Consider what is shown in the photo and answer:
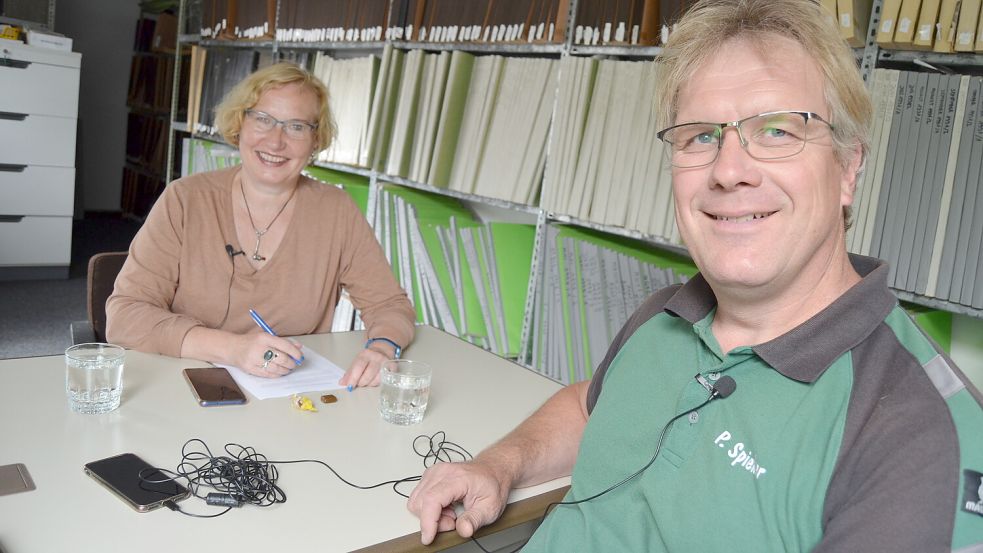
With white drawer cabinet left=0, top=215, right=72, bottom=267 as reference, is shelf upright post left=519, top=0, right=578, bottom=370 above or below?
above

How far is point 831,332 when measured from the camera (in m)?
0.95

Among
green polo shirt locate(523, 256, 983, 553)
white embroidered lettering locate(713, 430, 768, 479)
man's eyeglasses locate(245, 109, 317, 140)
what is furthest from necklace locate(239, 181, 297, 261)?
white embroidered lettering locate(713, 430, 768, 479)

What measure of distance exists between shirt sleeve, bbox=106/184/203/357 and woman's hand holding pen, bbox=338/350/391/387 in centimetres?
38

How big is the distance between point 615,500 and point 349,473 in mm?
414

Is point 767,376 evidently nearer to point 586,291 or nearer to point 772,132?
point 772,132

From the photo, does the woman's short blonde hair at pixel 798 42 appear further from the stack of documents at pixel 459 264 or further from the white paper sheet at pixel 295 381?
the stack of documents at pixel 459 264

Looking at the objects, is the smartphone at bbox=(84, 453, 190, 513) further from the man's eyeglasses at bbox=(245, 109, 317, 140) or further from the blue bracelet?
the man's eyeglasses at bbox=(245, 109, 317, 140)

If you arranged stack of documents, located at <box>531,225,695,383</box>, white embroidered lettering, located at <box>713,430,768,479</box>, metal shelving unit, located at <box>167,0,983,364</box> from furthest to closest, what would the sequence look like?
stack of documents, located at <box>531,225,695,383</box>, metal shelving unit, located at <box>167,0,983,364</box>, white embroidered lettering, located at <box>713,430,768,479</box>

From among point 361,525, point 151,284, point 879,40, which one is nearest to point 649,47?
point 879,40

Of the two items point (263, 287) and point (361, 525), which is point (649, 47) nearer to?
point (263, 287)

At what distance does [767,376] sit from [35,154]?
197 inches

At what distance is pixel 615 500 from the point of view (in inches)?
44.1

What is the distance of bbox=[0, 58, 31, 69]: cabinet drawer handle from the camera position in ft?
14.9

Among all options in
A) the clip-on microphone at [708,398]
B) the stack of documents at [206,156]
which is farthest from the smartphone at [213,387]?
the stack of documents at [206,156]
